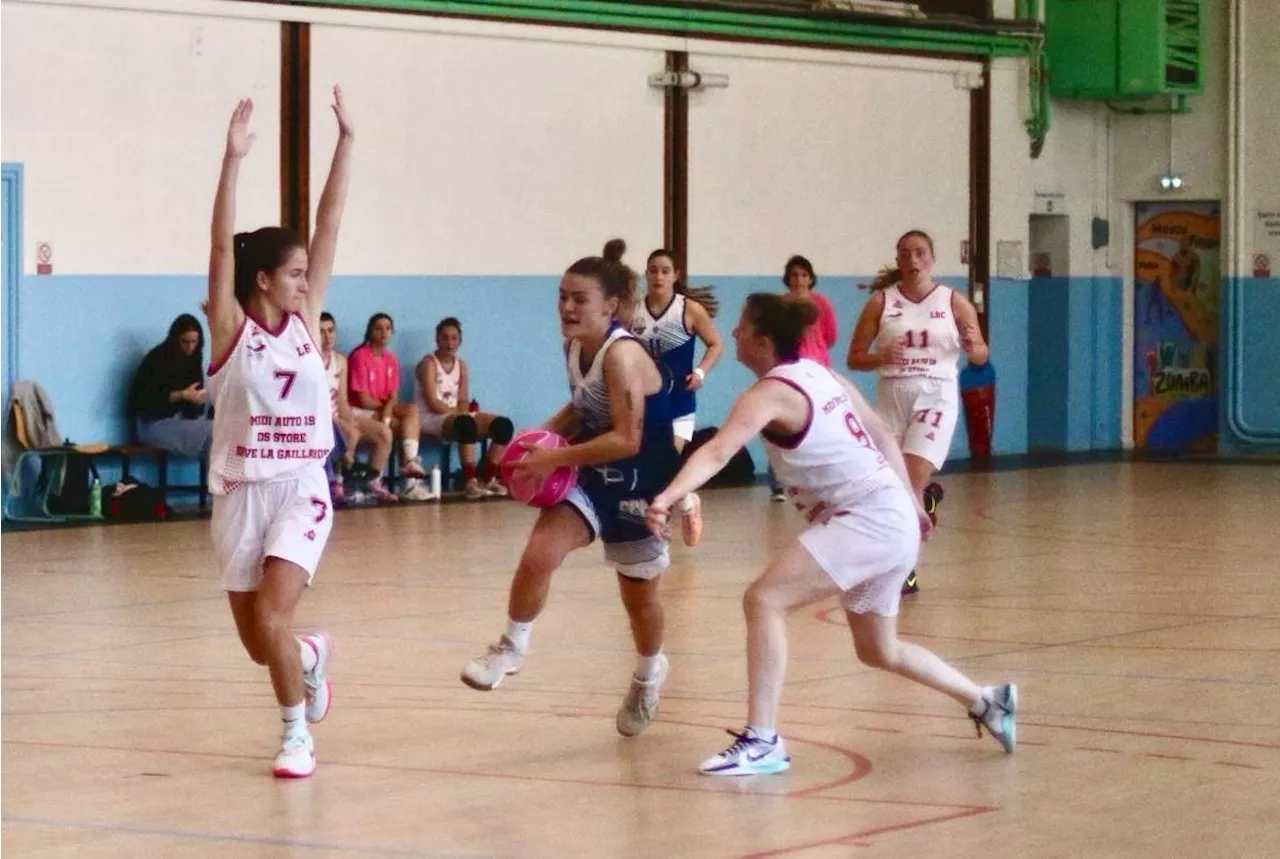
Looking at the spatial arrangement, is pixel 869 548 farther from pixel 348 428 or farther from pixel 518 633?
pixel 348 428

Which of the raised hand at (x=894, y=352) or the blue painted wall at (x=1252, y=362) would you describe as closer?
the raised hand at (x=894, y=352)

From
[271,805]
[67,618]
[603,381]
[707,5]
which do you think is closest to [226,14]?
[707,5]

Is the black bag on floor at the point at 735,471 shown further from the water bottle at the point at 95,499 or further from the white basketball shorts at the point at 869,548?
the white basketball shorts at the point at 869,548

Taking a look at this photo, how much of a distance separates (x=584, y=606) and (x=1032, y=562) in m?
3.35

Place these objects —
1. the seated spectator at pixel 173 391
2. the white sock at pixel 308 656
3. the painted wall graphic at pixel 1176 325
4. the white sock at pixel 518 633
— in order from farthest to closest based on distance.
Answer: the painted wall graphic at pixel 1176 325 → the seated spectator at pixel 173 391 → the white sock at pixel 518 633 → the white sock at pixel 308 656

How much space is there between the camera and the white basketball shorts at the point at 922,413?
12.0 m

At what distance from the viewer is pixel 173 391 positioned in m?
17.0

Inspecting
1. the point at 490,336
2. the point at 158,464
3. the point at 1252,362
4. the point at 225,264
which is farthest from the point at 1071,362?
the point at 225,264

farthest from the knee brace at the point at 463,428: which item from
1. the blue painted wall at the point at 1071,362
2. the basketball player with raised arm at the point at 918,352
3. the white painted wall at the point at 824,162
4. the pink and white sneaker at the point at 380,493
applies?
the blue painted wall at the point at 1071,362

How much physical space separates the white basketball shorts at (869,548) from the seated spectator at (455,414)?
1147 centimetres

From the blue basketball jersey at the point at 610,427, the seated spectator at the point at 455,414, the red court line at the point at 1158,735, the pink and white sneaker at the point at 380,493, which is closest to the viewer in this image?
the red court line at the point at 1158,735

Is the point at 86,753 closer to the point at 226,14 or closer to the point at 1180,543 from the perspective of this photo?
the point at 1180,543

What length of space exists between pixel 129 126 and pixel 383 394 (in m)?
2.88

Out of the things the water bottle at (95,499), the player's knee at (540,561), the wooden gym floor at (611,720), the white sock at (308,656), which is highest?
the player's knee at (540,561)
